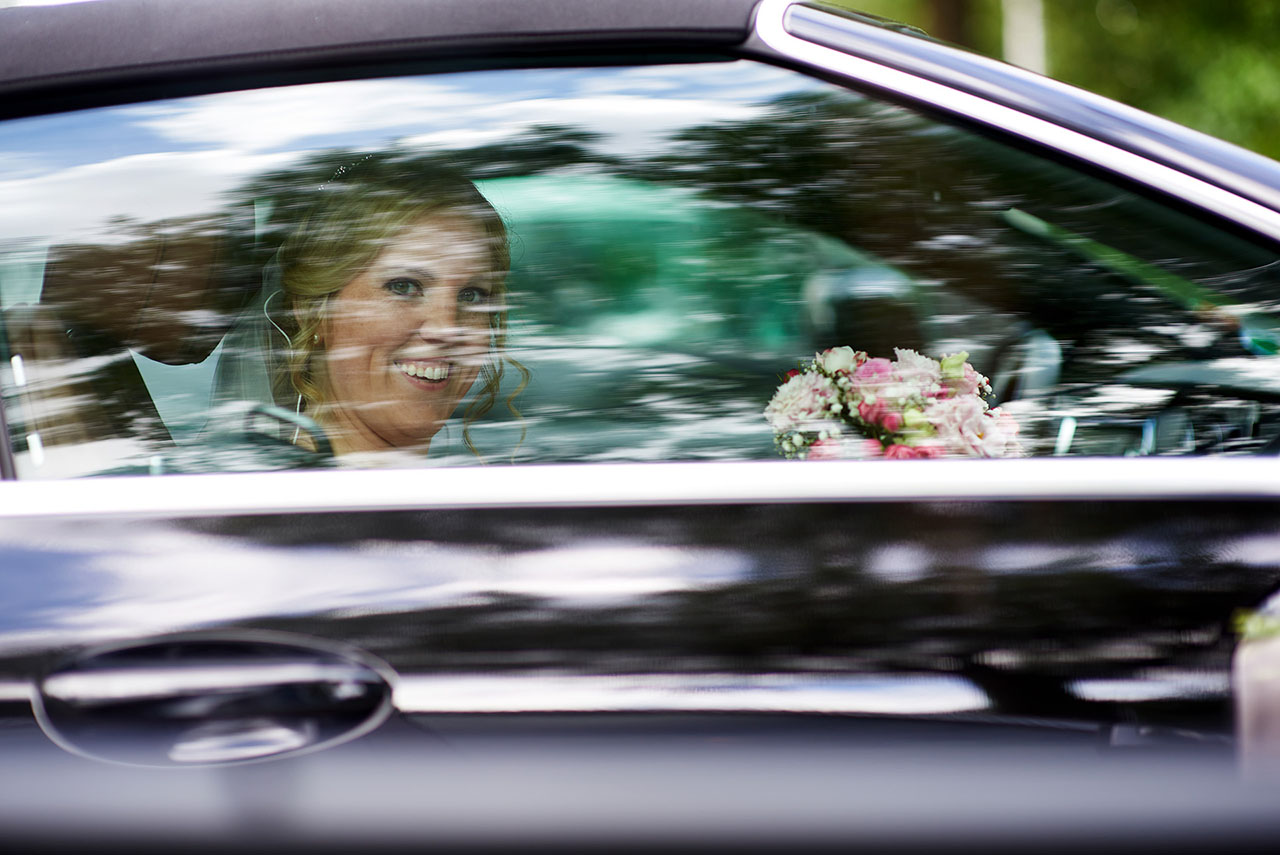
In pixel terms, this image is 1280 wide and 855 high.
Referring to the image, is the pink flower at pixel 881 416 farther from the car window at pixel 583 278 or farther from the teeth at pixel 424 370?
the teeth at pixel 424 370

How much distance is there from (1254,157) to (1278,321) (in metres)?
0.20

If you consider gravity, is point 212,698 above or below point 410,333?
below

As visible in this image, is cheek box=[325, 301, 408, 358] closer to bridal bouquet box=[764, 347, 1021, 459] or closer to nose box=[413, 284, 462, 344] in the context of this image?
nose box=[413, 284, 462, 344]

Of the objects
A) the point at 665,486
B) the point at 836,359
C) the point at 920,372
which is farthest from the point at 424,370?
the point at 920,372

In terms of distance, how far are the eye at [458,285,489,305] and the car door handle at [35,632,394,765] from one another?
0.45m

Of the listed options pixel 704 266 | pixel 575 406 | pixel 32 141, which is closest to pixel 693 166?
pixel 704 266

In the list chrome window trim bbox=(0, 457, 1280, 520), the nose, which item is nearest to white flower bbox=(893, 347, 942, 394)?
chrome window trim bbox=(0, 457, 1280, 520)

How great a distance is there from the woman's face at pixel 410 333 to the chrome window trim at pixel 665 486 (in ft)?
0.42

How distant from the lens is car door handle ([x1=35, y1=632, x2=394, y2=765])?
1180 millimetres

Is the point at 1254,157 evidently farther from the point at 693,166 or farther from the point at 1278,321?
the point at 693,166

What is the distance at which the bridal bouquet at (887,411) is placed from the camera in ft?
4.54

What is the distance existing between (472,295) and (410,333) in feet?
0.32

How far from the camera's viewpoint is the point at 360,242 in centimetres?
150

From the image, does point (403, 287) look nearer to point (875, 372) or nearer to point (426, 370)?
point (426, 370)
